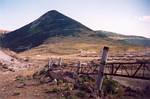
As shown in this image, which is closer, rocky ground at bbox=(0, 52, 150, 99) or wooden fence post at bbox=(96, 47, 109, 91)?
wooden fence post at bbox=(96, 47, 109, 91)

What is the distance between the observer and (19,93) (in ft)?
85.6

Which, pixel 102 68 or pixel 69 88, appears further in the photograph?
pixel 69 88

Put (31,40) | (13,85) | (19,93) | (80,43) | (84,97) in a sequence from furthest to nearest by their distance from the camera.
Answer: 1. (31,40)
2. (80,43)
3. (13,85)
4. (19,93)
5. (84,97)

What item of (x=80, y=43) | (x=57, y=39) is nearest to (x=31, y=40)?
(x=57, y=39)

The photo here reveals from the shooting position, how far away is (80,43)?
16838 cm

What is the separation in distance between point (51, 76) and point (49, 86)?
3.35m

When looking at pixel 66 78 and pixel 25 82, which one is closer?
pixel 66 78

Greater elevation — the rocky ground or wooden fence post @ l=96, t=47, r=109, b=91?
wooden fence post @ l=96, t=47, r=109, b=91

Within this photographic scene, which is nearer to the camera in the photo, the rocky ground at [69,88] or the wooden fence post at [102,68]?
the wooden fence post at [102,68]

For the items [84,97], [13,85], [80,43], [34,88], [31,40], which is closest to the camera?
[84,97]

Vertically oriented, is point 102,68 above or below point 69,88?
above

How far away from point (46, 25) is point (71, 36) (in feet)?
69.0

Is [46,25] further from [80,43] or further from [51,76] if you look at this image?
[51,76]

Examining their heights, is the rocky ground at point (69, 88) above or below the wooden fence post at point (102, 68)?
below
